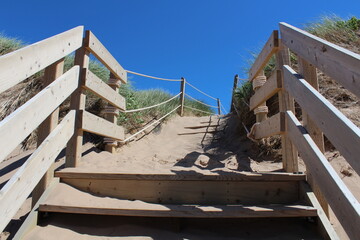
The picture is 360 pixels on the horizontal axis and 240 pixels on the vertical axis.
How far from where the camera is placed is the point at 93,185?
2.29 metres

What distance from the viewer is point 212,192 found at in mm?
2176

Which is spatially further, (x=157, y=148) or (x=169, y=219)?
(x=157, y=148)

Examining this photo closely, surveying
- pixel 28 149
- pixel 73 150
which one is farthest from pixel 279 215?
pixel 28 149

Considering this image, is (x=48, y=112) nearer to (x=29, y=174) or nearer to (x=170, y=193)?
(x=29, y=174)

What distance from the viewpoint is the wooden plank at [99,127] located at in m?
2.63

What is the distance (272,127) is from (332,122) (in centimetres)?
120

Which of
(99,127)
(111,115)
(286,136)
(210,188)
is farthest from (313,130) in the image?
(111,115)

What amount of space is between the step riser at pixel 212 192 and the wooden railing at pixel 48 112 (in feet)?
2.19

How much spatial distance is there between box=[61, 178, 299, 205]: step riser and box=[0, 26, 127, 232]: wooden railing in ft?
2.19

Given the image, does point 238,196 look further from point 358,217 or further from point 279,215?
point 358,217

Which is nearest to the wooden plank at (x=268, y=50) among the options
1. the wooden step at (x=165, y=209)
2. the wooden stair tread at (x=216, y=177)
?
the wooden stair tread at (x=216, y=177)

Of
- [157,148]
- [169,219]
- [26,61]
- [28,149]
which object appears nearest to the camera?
[26,61]

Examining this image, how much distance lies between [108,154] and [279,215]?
2.29 meters

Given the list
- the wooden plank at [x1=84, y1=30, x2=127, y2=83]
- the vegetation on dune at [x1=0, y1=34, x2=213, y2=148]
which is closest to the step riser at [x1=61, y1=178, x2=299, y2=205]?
the wooden plank at [x1=84, y1=30, x2=127, y2=83]
